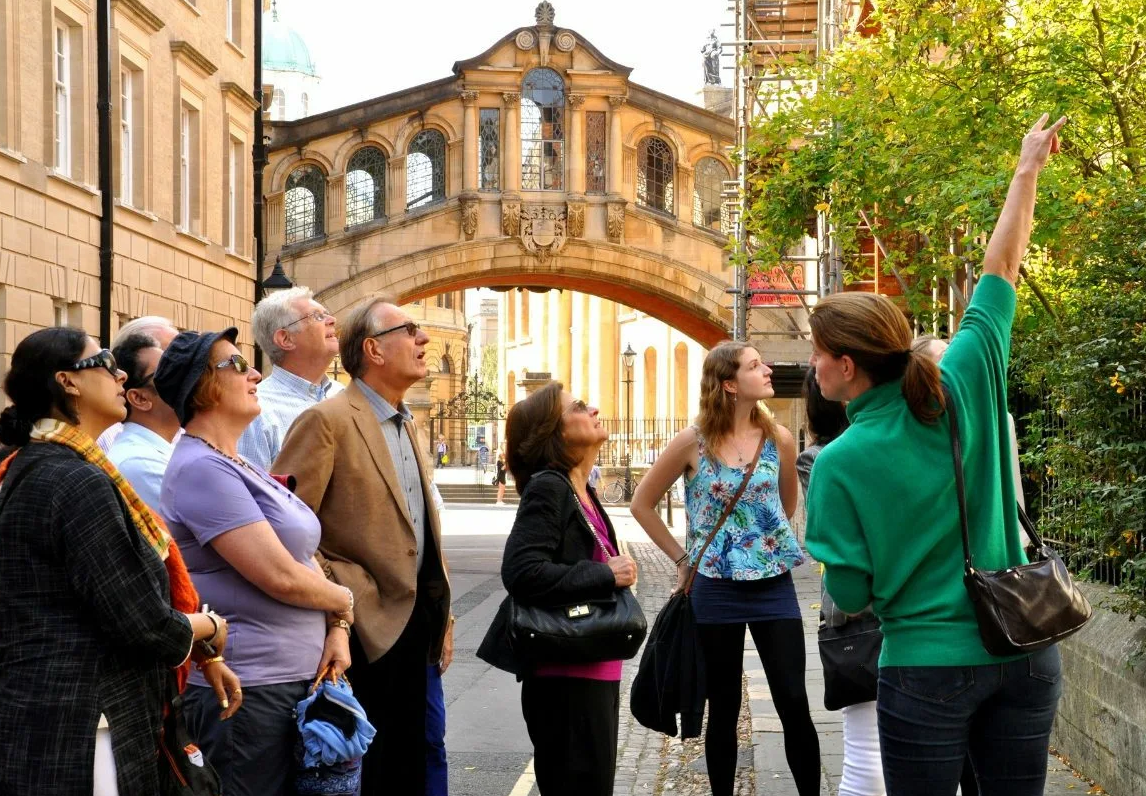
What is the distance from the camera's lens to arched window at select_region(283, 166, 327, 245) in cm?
3609

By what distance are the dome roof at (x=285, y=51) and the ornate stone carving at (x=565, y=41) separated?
7708 cm

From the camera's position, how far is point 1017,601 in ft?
10.4

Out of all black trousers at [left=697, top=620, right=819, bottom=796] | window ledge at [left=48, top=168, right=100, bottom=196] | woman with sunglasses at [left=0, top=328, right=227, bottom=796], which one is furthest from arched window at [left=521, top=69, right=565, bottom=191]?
woman with sunglasses at [left=0, top=328, right=227, bottom=796]

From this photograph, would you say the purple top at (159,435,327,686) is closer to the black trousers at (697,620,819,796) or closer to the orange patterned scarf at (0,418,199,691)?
the orange patterned scarf at (0,418,199,691)

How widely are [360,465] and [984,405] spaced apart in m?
2.11

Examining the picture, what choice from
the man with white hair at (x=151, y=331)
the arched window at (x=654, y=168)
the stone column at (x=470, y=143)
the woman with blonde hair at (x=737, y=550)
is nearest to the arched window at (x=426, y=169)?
the stone column at (x=470, y=143)

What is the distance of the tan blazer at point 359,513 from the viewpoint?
4742 millimetres

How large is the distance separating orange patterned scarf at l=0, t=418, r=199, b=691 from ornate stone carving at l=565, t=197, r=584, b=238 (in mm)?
32705

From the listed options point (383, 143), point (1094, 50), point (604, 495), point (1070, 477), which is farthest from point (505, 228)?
point (1070, 477)

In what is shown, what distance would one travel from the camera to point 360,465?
483cm

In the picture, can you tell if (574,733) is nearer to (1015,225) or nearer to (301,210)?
(1015,225)

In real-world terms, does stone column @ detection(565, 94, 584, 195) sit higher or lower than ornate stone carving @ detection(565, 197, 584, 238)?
higher

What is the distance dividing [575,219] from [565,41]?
412cm

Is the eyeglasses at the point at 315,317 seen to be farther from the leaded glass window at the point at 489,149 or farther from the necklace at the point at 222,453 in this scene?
the leaded glass window at the point at 489,149
